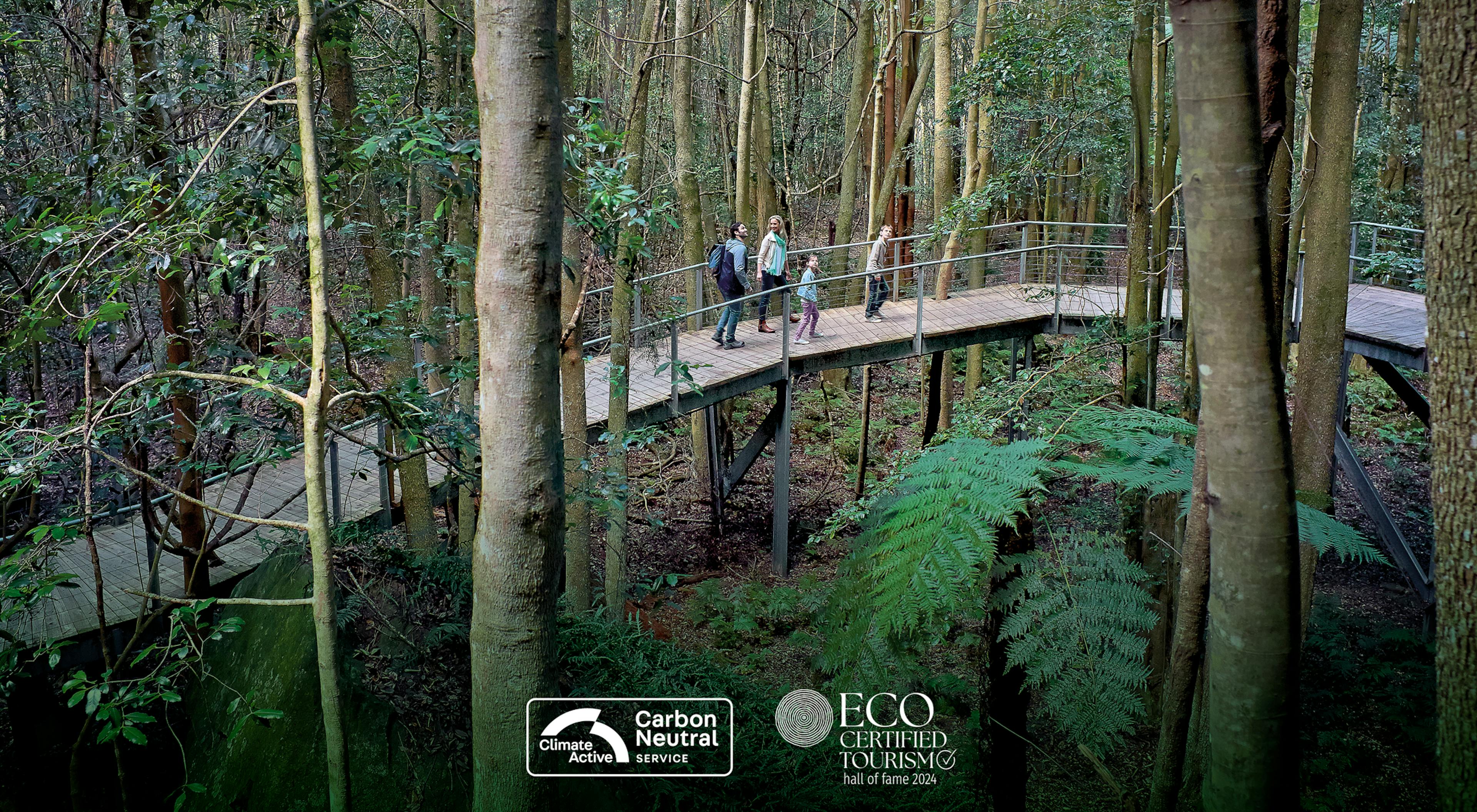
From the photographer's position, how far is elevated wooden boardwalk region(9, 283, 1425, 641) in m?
5.99

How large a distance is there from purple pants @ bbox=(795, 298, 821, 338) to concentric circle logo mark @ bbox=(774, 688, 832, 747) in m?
7.31

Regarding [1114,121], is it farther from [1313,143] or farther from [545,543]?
[545,543]

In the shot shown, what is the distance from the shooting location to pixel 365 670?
14.9 ft

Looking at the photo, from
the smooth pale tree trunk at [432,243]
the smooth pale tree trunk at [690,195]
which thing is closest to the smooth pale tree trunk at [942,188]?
the smooth pale tree trunk at [690,195]

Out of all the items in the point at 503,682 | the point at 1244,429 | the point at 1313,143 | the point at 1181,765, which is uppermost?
the point at 1313,143

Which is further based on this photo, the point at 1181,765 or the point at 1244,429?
the point at 1181,765

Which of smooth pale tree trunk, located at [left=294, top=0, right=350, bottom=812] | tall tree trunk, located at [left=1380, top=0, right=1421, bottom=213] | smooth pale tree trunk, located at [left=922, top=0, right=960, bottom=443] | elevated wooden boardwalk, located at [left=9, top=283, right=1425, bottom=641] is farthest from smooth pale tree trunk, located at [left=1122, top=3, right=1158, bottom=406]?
tall tree trunk, located at [left=1380, top=0, right=1421, bottom=213]

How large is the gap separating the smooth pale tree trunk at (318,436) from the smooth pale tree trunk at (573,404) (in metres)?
2.26

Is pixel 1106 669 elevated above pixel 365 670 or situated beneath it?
elevated above

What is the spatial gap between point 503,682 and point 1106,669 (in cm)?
196

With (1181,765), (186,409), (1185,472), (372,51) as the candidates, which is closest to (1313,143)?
(1185,472)

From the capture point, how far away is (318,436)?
2818 millimetres

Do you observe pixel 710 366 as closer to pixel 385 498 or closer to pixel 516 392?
pixel 385 498

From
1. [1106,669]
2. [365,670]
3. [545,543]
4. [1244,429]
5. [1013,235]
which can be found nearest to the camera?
[1244,429]
